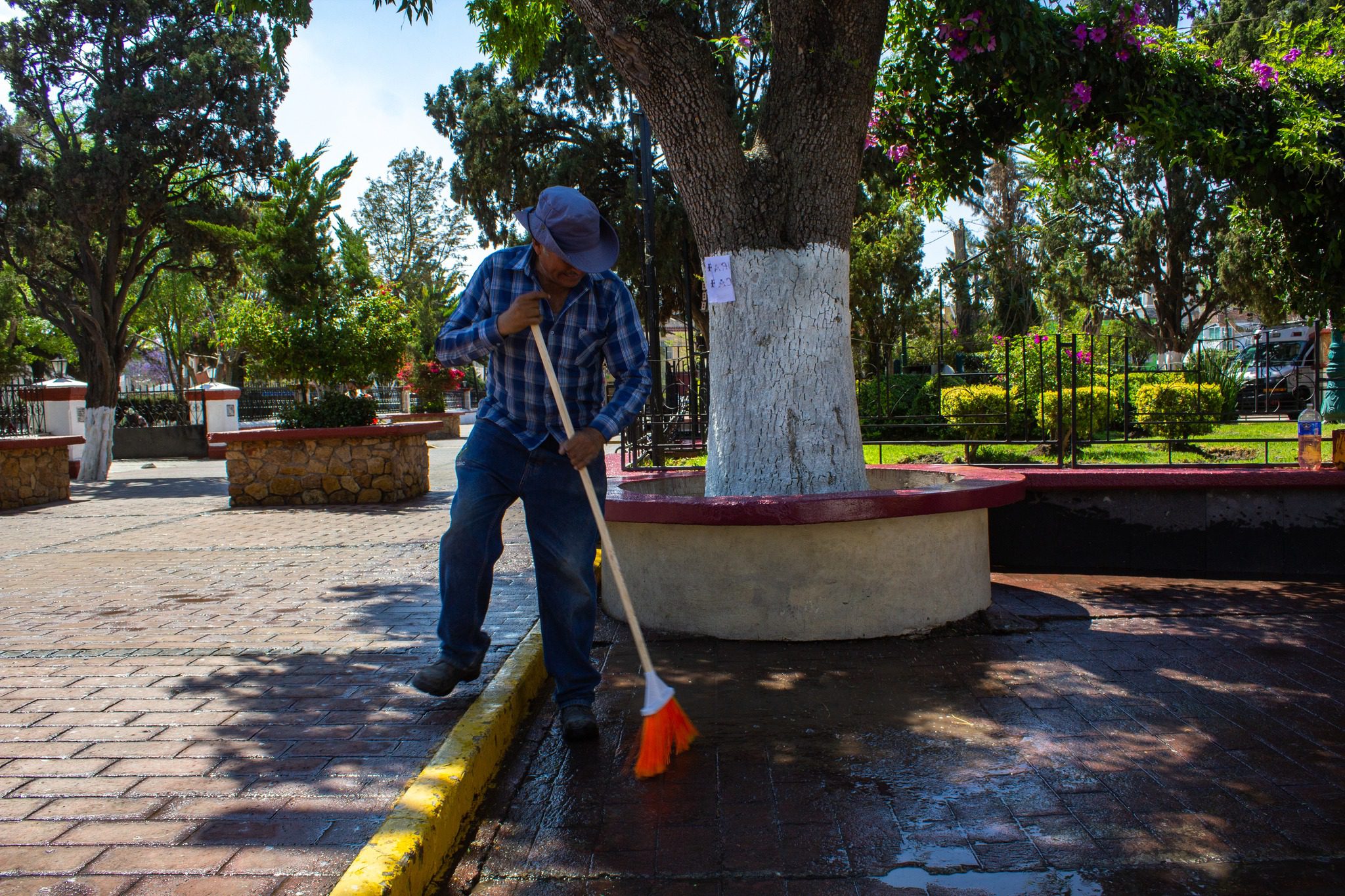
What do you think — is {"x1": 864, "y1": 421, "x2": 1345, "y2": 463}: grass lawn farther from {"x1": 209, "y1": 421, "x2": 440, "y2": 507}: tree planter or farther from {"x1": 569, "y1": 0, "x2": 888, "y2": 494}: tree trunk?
{"x1": 209, "y1": 421, "x2": 440, "y2": 507}: tree planter

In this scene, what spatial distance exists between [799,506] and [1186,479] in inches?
121

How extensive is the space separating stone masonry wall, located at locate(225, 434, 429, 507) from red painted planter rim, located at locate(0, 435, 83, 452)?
2947mm

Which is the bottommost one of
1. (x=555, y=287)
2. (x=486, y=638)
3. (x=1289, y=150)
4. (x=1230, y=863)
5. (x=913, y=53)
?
(x=1230, y=863)

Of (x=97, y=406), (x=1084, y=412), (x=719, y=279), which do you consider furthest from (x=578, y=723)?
(x=97, y=406)

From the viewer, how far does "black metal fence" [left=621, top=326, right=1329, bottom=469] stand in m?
7.30

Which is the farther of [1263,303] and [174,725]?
[1263,303]

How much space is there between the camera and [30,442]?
40.1 feet

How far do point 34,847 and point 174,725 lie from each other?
3.17ft

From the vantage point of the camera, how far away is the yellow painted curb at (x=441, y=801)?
232 centimetres

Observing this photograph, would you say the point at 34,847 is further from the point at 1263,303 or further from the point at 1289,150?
the point at 1263,303

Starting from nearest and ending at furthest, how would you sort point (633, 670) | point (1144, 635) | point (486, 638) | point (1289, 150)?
point (486, 638), point (633, 670), point (1144, 635), point (1289, 150)

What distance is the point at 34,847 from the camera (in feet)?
8.27

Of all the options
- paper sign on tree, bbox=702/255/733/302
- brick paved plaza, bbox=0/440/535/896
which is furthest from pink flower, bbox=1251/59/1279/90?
brick paved plaza, bbox=0/440/535/896

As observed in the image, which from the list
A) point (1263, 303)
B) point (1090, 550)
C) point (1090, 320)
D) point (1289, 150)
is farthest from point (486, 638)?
point (1090, 320)
